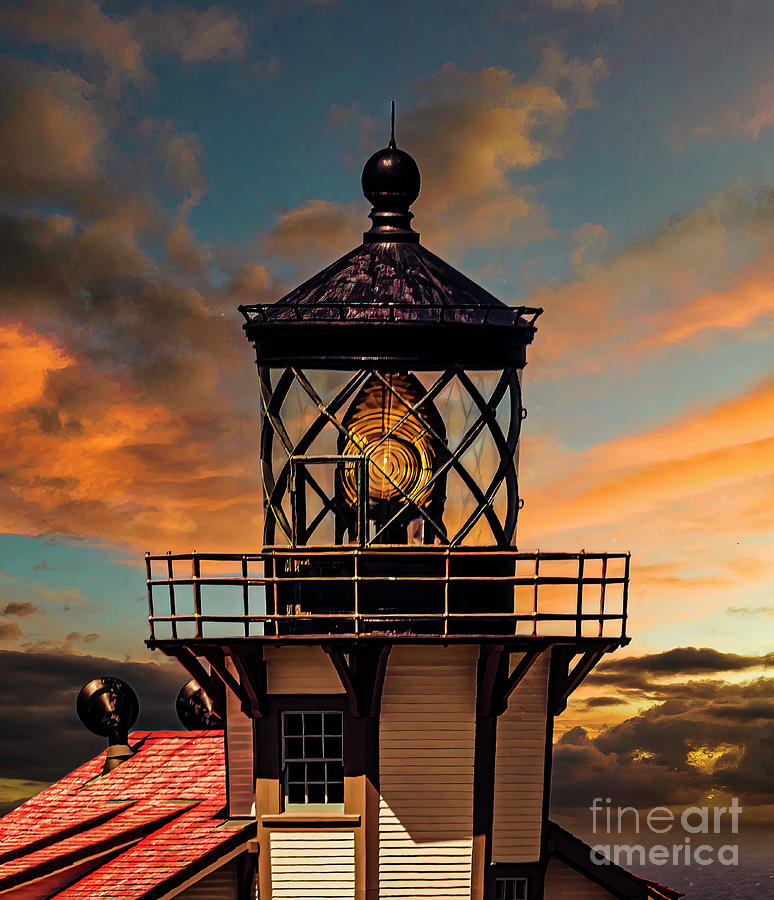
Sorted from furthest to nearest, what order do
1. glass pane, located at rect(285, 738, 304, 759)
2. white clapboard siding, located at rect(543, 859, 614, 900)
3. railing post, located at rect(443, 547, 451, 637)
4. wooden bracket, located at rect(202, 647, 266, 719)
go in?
1. white clapboard siding, located at rect(543, 859, 614, 900)
2. glass pane, located at rect(285, 738, 304, 759)
3. wooden bracket, located at rect(202, 647, 266, 719)
4. railing post, located at rect(443, 547, 451, 637)

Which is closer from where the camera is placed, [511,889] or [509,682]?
[509,682]

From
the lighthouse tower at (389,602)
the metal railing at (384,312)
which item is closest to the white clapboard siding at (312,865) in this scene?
the lighthouse tower at (389,602)

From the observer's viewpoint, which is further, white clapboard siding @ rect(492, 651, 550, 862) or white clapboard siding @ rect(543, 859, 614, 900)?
white clapboard siding @ rect(543, 859, 614, 900)

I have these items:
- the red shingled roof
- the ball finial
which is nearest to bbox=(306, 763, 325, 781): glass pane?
the red shingled roof

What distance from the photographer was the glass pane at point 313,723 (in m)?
29.9

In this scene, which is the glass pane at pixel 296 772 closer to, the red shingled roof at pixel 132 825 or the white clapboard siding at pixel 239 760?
the white clapboard siding at pixel 239 760

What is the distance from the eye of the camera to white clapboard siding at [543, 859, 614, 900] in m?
32.0

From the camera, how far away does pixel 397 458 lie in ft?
95.7

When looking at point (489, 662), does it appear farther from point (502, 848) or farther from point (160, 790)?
point (160, 790)

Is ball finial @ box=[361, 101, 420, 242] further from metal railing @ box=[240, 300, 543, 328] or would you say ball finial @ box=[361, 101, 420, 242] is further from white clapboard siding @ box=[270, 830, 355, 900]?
white clapboard siding @ box=[270, 830, 355, 900]

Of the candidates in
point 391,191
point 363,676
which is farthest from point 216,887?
point 391,191

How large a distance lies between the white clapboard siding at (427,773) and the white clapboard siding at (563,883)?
10.2ft

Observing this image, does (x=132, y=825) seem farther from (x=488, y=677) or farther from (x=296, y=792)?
(x=488, y=677)

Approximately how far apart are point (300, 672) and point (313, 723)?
0.91m
